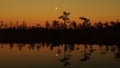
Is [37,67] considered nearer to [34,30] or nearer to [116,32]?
[116,32]

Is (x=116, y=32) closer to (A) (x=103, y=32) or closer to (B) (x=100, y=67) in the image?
(A) (x=103, y=32)

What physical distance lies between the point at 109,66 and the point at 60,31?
93433 mm

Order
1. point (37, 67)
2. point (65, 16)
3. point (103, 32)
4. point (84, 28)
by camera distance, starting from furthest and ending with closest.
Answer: point (84, 28) < point (103, 32) < point (65, 16) < point (37, 67)

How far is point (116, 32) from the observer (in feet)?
380

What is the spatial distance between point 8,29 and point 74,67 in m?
108

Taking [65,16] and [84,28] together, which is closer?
[65,16]

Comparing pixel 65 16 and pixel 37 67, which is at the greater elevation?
pixel 65 16

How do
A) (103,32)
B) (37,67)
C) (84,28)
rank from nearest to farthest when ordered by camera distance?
(37,67) → (103,32) → (84,28)

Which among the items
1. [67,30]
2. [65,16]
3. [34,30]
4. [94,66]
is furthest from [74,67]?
[34,30]

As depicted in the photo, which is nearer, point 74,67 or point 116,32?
point 74,67

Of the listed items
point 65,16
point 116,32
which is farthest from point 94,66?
point 116,32

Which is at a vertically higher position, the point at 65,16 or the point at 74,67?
the point at 65,16

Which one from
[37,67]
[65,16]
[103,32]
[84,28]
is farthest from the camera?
[84,28]

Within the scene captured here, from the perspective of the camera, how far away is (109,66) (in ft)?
102
